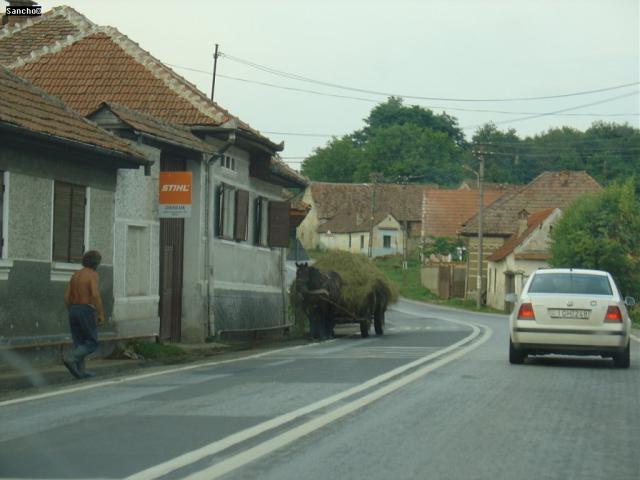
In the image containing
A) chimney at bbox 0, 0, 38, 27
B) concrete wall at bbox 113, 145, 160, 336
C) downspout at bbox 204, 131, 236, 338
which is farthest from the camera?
chimney at bbox 0, 0, 38, 27

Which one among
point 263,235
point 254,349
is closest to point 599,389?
point 254,349

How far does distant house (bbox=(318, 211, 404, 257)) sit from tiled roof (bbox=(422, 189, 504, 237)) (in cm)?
1396

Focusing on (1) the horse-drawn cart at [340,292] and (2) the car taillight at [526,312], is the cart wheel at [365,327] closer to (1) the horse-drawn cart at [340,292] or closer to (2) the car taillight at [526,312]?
(1) the horse-drawn cart at [340,292]

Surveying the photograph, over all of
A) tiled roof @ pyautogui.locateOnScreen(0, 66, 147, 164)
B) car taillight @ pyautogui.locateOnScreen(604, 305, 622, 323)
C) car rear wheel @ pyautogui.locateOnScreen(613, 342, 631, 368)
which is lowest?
car rear wheel @ pyautogui.locateOnScreen(613, 342, 631, 368)

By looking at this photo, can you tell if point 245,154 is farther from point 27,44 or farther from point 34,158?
point 34,158

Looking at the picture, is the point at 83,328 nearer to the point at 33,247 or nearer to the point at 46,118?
the point at 33,247

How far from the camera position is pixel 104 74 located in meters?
29.1

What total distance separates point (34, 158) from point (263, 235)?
16.1 meters

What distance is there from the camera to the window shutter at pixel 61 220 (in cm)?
2017

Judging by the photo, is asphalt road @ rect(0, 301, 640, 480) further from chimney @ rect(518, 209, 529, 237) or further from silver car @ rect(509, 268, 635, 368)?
chimney @ rect(518, 209, 529, 237)

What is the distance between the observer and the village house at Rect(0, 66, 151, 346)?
728 inches

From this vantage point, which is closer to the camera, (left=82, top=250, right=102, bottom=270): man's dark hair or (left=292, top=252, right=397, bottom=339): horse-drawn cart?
(left=82, top=250, right=102, bottom=270): man's dark hair

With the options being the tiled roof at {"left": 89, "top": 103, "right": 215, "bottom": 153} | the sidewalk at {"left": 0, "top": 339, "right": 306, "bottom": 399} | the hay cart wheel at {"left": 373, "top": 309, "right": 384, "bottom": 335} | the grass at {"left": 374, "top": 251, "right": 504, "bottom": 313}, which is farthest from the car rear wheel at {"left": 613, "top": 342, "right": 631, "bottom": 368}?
the grass at {"left": 374, "top": 251, "right": 504, "bottom": 313}

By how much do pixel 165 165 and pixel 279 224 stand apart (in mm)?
8750
